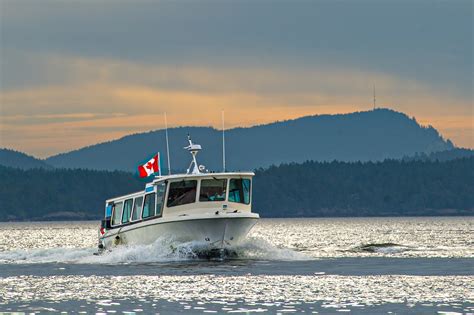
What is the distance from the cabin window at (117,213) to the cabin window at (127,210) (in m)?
0.82

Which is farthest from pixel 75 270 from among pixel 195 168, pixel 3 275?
pixel 195 168

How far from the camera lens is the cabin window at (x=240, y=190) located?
67625mm

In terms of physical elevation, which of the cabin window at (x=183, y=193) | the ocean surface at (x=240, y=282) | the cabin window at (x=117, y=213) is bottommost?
the ocean surface at (x=240, y=282)

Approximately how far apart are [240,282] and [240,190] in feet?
48.6

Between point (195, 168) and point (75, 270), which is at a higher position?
point (195, 168)

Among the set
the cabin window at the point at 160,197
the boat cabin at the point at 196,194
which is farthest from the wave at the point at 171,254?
the boat cabin at the point at 196,194

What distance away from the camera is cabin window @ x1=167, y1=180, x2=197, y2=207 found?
6675 cm

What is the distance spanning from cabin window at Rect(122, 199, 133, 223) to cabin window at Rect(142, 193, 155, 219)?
2461mm

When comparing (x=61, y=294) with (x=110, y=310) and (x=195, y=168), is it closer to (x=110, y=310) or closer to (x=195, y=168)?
(x=110, y=310)

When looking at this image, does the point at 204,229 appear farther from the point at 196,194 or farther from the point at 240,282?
the point at 240,282

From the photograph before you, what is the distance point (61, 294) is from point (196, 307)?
842 cm

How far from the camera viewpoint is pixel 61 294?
164 feet

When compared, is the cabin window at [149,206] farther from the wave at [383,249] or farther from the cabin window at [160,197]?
the wave at [383,249]

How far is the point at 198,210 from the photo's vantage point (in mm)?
66438
